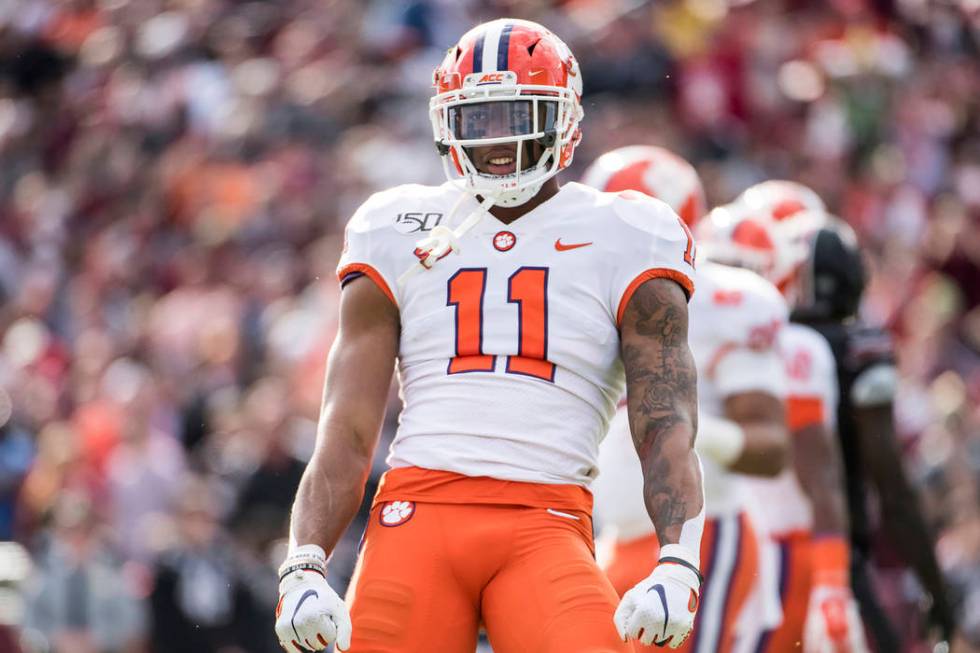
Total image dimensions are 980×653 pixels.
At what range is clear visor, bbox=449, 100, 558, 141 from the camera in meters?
4.30

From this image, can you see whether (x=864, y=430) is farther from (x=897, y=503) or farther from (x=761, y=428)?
(x=761, y=428)

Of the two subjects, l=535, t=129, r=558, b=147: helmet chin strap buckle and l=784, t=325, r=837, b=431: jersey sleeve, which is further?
l=784, t=325, r=837, b=431: jersey sleeve

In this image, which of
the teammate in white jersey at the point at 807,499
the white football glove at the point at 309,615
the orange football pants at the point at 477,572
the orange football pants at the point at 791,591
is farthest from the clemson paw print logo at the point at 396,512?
the teammate in white jersey at the point at 807,499

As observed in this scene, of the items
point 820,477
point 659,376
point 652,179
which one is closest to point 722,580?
point 820,477

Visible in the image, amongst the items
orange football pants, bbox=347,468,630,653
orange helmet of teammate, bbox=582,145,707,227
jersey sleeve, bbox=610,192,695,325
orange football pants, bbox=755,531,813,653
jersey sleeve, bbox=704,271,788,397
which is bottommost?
orange football pants, bbox=755,531,813,653

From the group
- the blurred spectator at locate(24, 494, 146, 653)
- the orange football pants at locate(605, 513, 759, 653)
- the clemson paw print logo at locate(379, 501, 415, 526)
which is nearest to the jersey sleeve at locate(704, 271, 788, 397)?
the orange football pants at locate(605, 513, 759, 653)

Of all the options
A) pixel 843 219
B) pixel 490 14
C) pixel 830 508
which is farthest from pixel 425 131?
pixel 830 508

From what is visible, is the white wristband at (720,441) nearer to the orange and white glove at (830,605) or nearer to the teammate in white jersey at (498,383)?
the orange and white glove at (830,605)

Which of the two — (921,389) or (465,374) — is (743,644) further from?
(921,389)

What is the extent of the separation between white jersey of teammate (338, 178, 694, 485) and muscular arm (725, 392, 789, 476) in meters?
1.28

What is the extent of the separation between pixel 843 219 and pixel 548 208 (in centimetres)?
938

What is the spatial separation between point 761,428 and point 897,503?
1.31 m

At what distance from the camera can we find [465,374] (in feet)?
13.6

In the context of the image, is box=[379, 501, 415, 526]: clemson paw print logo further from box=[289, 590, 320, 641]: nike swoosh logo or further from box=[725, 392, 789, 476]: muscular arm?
box=[725, 392, 789, 476]: muscular arm
